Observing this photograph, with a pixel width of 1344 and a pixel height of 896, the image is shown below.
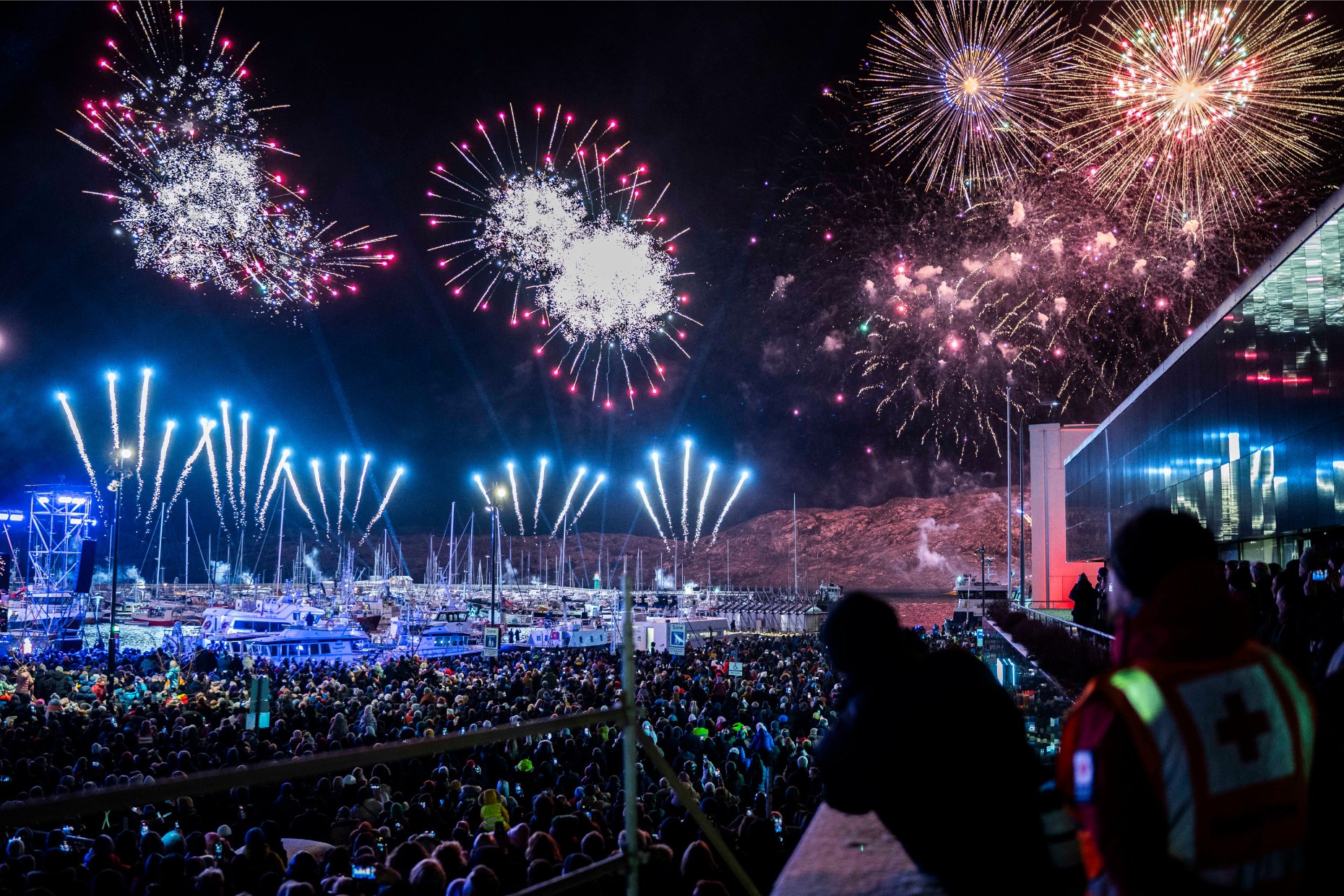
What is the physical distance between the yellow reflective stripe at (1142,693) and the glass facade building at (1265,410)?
1317cm

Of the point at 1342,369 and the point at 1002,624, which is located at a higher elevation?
the point at 1342,369

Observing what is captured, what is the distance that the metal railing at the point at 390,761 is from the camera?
206cm

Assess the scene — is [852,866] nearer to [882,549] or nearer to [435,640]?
[435,640]

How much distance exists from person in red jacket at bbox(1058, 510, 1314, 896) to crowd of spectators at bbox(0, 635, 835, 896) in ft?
6.59

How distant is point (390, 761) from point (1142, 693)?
2340mm

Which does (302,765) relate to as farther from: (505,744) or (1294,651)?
(505,744)

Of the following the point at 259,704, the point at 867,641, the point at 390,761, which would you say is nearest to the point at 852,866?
the point at 867,641

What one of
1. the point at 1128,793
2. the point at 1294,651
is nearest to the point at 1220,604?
the point at 1128,793

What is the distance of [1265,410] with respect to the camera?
653 inches

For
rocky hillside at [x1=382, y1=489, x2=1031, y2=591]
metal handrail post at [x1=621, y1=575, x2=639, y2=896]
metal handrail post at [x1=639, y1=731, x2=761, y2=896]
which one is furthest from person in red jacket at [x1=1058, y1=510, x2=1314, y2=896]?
rocky hillside at [x1=382, y1=489, x2=1031, y2=591]

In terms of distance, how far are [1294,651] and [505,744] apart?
927 cm

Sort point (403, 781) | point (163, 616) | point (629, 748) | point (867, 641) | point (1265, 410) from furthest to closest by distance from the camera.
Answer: point (163, 616), point (1265, 410), point (403, 781), point (629, 748), point (867, 641)

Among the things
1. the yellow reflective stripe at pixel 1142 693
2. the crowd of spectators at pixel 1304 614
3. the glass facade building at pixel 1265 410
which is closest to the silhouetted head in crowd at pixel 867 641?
the yellow reflective stripe at pixel 1142 693

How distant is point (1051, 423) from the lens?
50.0 m
